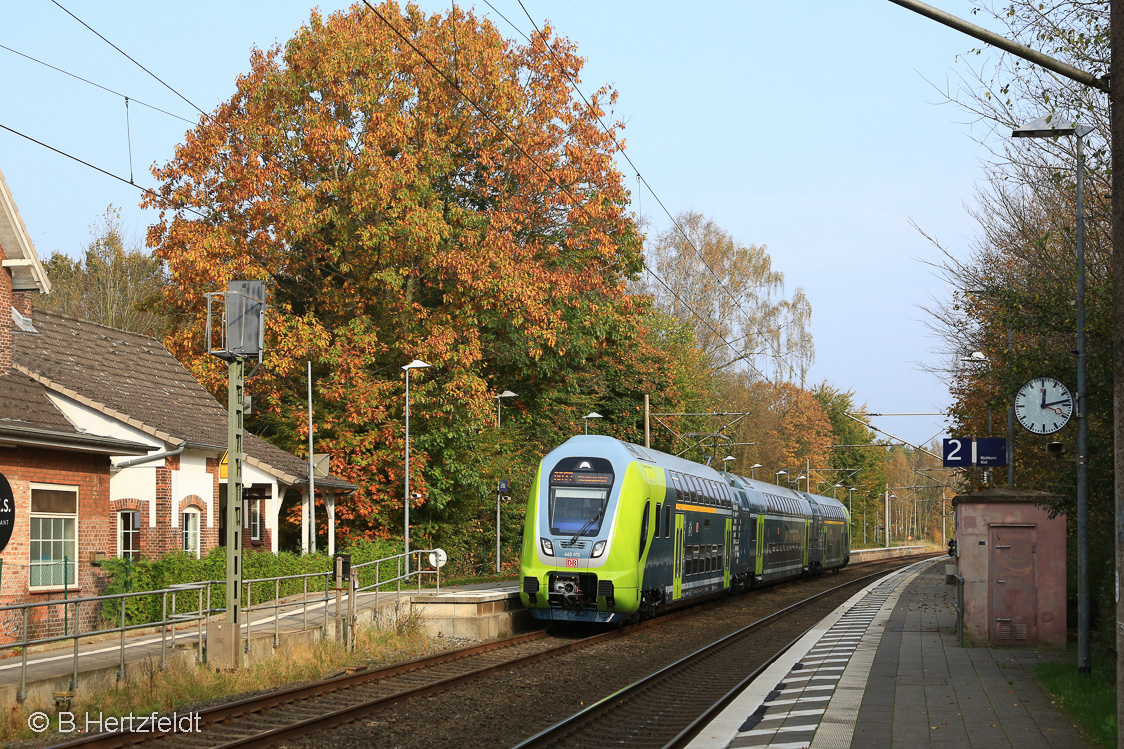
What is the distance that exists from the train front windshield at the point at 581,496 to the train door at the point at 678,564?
3638 mm

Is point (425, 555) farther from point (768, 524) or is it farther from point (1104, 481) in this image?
point (1104, 481)

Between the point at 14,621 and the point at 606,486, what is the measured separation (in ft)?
32.6

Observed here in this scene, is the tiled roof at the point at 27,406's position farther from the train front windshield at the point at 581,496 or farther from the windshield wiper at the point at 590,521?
the windshield wiper at the point at 590,521

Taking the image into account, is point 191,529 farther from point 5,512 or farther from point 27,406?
point 5,512

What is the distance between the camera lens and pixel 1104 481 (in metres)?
14.5

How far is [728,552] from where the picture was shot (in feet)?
99.8

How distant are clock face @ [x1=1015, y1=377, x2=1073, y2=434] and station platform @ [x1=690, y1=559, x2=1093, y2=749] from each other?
10.0ft

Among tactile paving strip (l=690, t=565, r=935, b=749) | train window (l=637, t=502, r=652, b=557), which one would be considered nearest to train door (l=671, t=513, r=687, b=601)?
train window (l=637, t=502, r=652, b=557)

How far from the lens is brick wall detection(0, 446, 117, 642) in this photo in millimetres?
18250

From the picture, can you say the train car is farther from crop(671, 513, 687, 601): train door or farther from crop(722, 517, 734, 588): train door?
crop(722, 517, 734, 588): train door

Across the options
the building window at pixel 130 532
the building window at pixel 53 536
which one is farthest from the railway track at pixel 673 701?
the building window at pixel 130 532

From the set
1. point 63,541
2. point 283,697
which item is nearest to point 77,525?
point 63,541

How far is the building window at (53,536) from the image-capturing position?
19.0 metres

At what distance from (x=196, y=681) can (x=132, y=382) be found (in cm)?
1507
